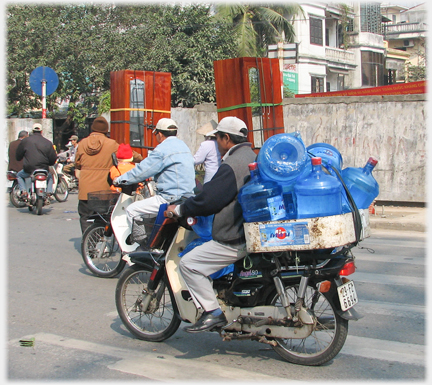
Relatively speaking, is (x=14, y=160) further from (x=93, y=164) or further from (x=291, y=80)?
(x=291, y=80)

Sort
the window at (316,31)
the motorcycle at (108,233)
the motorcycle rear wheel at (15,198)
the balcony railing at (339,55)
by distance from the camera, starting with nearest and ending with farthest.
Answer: the motorcycle at (108,233) < the motorcycle rear wheel at (15,198) < the window at (316,31) < the balcony railing at (339,55)

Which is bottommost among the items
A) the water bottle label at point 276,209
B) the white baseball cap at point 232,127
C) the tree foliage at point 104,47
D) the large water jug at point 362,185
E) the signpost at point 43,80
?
the water bottle label at point 276,209

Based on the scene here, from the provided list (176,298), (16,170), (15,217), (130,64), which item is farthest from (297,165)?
(130,64)

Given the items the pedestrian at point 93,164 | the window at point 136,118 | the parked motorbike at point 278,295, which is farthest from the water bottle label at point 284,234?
the window at point 136,118

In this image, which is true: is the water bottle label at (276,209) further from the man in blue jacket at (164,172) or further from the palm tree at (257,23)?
the palm tree at (257,23)

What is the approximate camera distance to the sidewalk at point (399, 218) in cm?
1008

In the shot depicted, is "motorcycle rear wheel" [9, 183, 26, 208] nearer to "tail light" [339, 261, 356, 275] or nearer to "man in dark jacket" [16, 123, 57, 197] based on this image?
"man in dark jacket" [16, 123, 57, 197]

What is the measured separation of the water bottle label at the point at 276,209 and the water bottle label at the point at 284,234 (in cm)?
6

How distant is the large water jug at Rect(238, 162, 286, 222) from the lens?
12.1 feet

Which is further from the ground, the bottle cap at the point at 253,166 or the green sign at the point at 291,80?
the green sign at the point at 291,80

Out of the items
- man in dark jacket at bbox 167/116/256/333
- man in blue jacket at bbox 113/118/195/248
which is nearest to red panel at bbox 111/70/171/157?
man in blue jacket at bbox 113/118/195/248

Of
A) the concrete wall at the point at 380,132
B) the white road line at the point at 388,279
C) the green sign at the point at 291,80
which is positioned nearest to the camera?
the white road line at the point at 388,279

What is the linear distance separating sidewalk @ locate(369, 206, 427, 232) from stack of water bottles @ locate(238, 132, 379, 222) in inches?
270

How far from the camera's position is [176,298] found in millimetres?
4246
